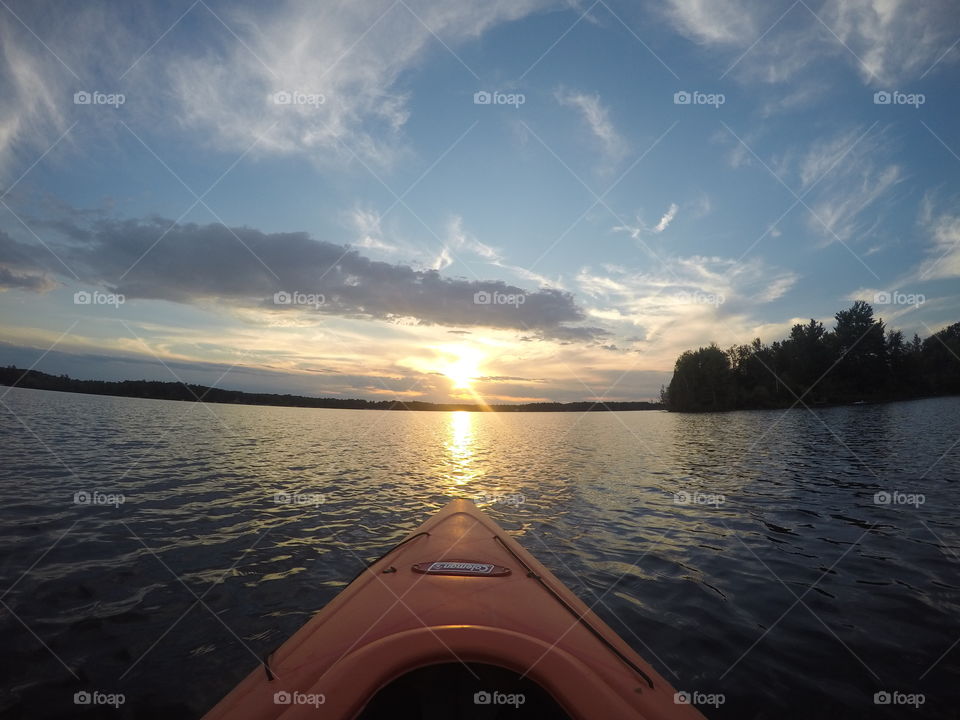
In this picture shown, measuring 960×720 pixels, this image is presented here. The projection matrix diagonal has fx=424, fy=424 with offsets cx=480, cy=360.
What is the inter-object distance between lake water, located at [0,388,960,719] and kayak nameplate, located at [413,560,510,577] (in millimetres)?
2146

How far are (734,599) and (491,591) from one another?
4704 millimetres

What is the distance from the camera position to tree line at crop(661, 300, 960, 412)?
9319 centimetres

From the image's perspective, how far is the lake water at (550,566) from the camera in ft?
15.5

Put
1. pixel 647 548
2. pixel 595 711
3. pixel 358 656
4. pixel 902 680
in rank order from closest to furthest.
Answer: pixel 595 711 → pixel 358 656 → pixel 902 680 → pixel 647 548

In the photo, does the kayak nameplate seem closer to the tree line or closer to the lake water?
the lake water

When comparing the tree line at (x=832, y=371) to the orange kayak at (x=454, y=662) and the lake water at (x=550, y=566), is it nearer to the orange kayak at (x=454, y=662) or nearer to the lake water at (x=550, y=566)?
the lake water at (x=550, y=566)

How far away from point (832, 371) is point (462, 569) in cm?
11898

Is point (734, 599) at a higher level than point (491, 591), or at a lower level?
lower

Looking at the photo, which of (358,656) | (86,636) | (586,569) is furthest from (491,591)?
(86,636)

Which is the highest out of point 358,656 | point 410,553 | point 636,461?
point 358,656

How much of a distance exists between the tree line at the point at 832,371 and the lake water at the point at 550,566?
313ft

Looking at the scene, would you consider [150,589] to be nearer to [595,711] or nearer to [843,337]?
[595,711]

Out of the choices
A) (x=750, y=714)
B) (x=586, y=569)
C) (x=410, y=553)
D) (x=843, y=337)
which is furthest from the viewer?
(x=843, y=337)

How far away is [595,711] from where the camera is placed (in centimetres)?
293
